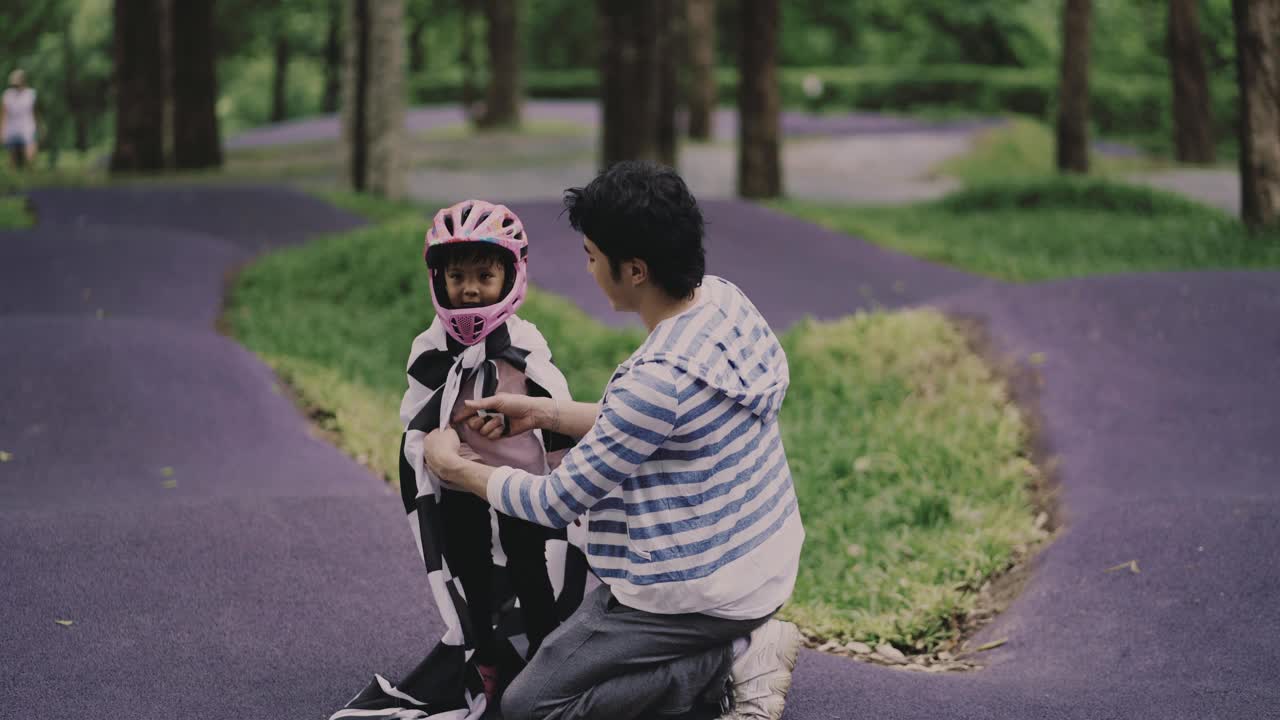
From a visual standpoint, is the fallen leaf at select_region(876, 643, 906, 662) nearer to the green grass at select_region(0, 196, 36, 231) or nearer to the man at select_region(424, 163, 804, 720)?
the man at select_region(424, 163, 804, 720)

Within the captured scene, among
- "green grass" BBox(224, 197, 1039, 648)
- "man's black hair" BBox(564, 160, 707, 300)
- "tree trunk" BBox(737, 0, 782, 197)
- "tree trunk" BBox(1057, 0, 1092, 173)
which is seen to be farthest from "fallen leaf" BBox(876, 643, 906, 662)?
"tree trunk" BBox(1057, 0, 1092, 173)

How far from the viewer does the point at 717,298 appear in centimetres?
312

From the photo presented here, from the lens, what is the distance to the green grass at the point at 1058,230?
10.8 metres

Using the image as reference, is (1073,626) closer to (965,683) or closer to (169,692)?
(965,683)

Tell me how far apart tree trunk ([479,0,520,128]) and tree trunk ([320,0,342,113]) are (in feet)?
27.0

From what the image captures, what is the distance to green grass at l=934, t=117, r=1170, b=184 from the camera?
2238 cm

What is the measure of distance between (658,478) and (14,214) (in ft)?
35.4

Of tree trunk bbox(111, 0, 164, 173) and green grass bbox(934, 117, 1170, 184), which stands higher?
tree trunk bbox(111, 0, 164, 173)

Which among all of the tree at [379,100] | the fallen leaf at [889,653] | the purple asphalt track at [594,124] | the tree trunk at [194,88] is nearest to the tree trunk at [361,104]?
the tree at [379,100]

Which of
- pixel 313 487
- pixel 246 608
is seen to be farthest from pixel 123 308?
pixel 246 608

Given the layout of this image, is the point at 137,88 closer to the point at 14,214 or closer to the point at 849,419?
the point at 14,214

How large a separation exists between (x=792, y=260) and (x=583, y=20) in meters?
36.1

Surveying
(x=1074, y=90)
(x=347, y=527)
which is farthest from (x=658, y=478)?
(x=1074, y=90)

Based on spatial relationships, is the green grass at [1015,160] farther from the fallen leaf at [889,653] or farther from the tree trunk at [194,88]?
the fallen leaf at [889,653]
